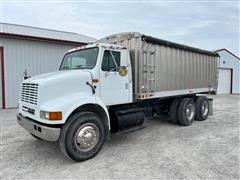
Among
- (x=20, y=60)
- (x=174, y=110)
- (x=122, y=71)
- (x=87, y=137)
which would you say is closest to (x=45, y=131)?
(x=87, y=137)

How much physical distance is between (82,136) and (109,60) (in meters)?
1.83

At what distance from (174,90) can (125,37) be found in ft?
7.84

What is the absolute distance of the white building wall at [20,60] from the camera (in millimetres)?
9484

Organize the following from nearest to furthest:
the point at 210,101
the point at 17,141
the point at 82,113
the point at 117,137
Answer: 1. the point at 82,113
2. the point at 17,141
3. the point at 117,137
4. the point at 210,101

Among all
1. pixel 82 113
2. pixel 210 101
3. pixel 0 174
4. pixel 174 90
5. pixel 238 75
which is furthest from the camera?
pixel 238 75

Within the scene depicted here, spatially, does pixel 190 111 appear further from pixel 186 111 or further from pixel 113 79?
pixel 113 79

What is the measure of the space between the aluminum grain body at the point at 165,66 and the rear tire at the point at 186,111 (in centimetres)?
39

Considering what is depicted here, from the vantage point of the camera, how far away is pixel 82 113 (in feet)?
12.0

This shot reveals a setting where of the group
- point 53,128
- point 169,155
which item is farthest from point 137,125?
point 53,128

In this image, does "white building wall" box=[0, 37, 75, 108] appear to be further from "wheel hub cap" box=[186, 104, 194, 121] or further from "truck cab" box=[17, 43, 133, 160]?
"wheel hub cap" box=[186, 104, 194, 121]

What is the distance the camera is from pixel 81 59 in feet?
14.5

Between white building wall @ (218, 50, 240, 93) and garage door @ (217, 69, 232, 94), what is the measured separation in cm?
57

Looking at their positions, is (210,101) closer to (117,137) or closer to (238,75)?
(117,137)

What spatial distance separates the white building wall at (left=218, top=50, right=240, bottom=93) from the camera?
19.3 metres
